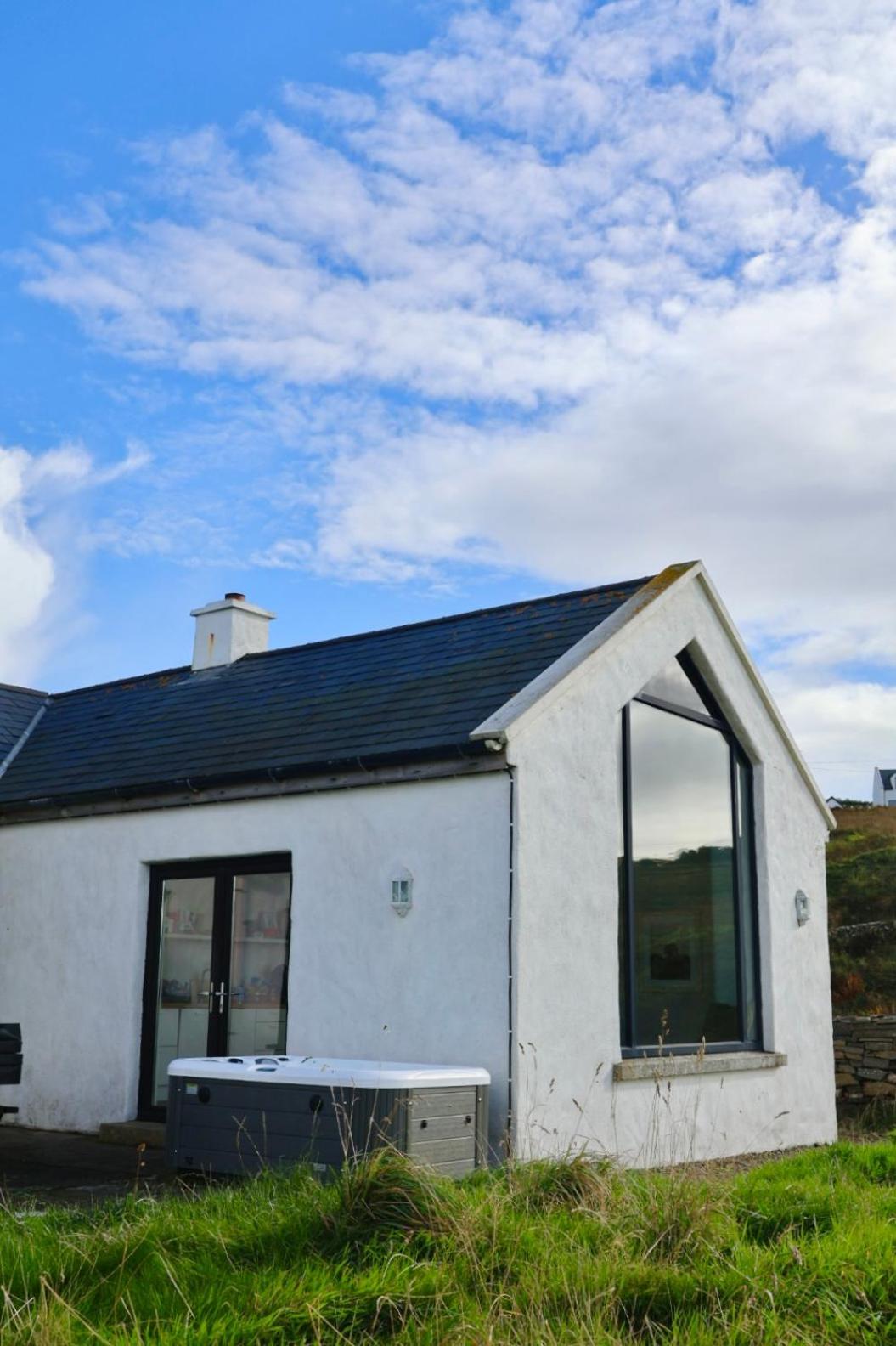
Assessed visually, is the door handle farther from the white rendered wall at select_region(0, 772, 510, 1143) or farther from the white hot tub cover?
the white hot tub cover

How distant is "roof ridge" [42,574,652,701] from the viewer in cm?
1178

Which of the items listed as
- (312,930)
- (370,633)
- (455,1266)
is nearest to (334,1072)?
(312,930)

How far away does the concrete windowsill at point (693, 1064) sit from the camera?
9547 mm

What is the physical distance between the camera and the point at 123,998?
1122 centimetres

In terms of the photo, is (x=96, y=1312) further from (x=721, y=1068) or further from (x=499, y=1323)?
(x=721, y=1068)

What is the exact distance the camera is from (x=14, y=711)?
607 inches

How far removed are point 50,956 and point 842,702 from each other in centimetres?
1162

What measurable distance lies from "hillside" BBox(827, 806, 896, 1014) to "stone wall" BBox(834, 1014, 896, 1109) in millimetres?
3884

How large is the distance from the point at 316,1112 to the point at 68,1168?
7.57 ft

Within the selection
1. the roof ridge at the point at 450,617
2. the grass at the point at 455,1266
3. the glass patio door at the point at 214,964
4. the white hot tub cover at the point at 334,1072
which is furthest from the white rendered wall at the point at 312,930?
the roof ridge at the point at 450,617

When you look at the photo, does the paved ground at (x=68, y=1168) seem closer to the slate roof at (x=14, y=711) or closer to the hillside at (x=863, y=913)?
the slate roof at (x=14, y=711)

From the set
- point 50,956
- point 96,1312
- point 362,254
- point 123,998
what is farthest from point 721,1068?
point 362,254

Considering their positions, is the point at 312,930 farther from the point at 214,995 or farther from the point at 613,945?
the point at 613,945

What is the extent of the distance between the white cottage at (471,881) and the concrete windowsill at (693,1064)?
3 centimetres
